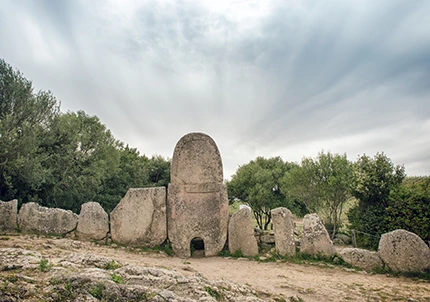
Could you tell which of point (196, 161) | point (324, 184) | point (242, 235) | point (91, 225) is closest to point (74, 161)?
point (91, 225)

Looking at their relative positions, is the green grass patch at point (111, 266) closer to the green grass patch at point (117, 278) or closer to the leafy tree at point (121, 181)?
the green grass patch at point (117, 278)

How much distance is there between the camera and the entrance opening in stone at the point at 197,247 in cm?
888

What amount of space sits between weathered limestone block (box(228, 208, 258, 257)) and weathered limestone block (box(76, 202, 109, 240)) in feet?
14.4

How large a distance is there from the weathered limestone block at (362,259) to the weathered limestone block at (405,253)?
0.23 meters

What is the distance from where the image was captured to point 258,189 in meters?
19.8

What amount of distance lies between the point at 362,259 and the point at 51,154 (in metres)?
15.8

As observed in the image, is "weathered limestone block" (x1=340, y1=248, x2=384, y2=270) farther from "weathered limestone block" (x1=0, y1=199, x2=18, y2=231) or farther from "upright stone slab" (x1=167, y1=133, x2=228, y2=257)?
"weathered limestone block" (x1=0, y1=199, x2=18, y2=231)

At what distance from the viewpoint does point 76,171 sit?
51.4ft

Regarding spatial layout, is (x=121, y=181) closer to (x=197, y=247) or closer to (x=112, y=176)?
(x=112, y=176)

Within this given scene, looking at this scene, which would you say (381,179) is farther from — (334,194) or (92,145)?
(92,145)

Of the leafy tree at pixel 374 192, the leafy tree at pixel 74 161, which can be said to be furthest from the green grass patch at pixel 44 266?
the leafy tree at pixel 374 192

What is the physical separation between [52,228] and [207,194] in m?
5.45

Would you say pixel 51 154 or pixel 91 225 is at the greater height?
pixel 51 154

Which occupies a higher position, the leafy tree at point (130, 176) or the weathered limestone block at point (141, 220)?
the leafy tree at point (130, 176)
